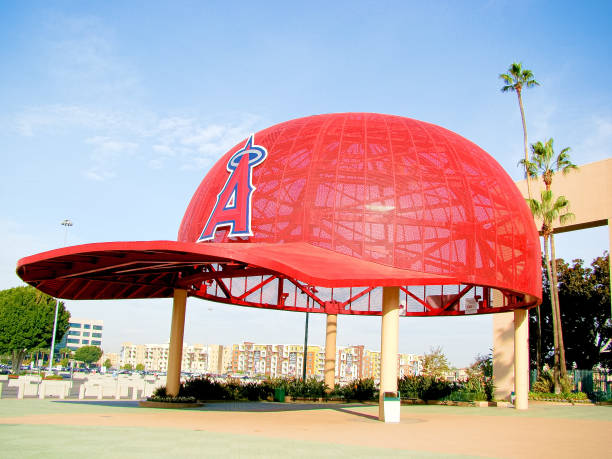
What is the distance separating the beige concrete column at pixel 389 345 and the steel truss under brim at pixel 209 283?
1.03 meters

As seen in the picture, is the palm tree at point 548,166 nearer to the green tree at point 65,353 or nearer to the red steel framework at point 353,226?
the red steel framework at point 353,226

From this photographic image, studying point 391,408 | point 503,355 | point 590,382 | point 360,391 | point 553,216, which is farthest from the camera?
point 503,355

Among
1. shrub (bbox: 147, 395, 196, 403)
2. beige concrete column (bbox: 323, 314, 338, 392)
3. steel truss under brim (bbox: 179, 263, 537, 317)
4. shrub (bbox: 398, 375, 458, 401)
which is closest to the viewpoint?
shrub (bbox: 147, 395, 196, 403)

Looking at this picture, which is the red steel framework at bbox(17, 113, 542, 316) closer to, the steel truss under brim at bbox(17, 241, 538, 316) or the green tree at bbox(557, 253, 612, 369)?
the steel truss under brim at bbox(17, 241, 538, 316)

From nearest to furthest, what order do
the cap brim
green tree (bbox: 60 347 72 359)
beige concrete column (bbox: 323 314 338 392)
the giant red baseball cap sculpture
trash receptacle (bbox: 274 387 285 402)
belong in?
the cap brim
the giant red baseball cap sculpture
trash receptacle (bbox: 274 387 285 402)
beige concrete column (bbox: 323 314 338 392)
green tree (bbox: 60 347 72 359)

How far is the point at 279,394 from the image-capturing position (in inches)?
1224

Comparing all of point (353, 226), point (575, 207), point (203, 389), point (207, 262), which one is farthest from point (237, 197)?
point (575, 207)

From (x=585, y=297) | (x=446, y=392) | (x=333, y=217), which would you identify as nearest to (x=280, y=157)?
(x=333, y=217)

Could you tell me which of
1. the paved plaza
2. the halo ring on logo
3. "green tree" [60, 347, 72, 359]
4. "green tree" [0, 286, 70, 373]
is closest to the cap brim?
the halo ring on logo

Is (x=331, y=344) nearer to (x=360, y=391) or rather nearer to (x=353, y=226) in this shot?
(x=360, y=391)

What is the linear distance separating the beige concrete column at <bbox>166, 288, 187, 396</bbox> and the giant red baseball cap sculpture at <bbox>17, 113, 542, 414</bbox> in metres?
0.84

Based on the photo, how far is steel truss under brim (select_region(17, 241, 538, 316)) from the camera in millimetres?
18328

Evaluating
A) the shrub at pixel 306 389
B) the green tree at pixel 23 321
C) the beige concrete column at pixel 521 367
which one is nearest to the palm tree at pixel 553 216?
the beige concrete column at pixel 521 367

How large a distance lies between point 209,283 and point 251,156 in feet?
30.3
